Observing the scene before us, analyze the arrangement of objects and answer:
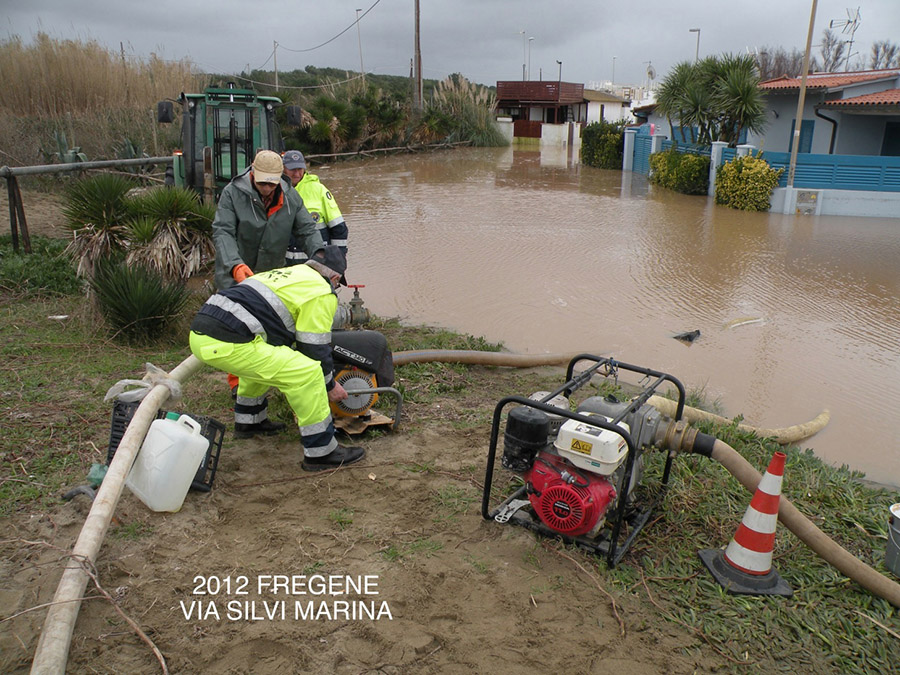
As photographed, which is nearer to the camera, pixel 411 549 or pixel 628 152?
pixel 411 549

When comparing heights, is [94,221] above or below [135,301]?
above

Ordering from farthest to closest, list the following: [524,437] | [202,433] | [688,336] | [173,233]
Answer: [688,336], [173,233], [202,433], [524,437]

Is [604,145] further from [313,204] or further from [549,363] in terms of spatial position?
[313,204]

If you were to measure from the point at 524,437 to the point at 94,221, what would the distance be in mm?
5768

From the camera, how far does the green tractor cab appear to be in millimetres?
9484

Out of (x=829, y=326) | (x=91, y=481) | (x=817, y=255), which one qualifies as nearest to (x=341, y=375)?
(x=91, y=481)

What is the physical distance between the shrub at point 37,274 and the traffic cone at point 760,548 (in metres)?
6.99

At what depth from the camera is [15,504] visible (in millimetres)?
3451

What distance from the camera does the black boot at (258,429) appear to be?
443 cm

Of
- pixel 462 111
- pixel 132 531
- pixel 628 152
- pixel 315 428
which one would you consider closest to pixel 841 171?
pixel 628 152

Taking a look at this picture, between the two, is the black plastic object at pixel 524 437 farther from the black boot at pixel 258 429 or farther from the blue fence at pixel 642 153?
the blue fence at pixel 642 153

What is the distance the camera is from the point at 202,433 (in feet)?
12.2

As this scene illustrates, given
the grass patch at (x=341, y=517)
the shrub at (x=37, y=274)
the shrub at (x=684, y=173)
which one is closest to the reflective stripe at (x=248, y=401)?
the grass patch at (x=341, y=517)

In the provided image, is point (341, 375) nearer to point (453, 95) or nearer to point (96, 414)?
point (96, 414)
